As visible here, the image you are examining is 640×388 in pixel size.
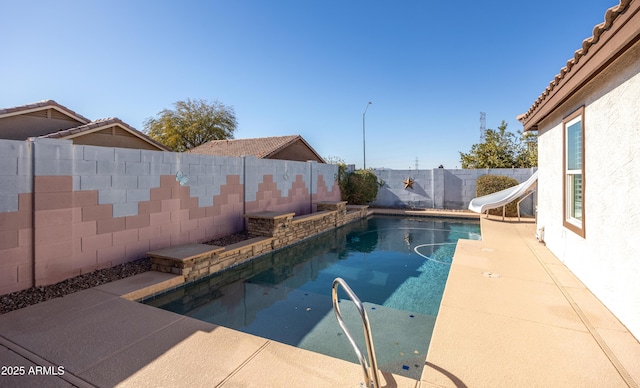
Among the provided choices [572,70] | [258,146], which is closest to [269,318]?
[572,70]

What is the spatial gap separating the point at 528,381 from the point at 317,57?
599 inches

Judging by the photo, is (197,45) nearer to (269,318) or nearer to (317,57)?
(317,57)

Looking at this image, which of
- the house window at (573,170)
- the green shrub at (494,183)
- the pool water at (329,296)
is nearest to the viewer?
the pool water at (329,296)

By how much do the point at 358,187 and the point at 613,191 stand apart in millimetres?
13831

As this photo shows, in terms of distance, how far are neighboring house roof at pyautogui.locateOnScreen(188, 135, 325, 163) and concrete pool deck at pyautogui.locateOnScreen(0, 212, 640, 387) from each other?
A: 13.4 m

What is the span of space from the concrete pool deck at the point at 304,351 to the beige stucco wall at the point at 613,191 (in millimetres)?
342

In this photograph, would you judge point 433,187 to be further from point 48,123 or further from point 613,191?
point 48,123

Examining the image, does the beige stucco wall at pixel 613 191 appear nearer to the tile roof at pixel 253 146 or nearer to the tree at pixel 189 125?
the tile roof at pixel 253 146

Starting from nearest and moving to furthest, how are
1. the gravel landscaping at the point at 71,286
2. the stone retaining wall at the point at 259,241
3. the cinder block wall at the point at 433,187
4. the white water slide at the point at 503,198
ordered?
the gravel landscaping at the point at 71,286
the stone retaining wall at the point at 259,241
the white water slide at the point at 503,198
the cinder block wall at the point at 433,187

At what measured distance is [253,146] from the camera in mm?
19703

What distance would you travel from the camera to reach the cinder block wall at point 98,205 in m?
4.70

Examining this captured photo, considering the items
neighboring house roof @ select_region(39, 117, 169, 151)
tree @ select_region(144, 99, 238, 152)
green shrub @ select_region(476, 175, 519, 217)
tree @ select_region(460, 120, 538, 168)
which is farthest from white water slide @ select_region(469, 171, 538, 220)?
tree @ select_region(144, 99, 238, 152)

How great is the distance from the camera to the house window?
503 cm

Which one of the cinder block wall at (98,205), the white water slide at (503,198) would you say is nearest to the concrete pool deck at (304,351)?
the cinder block wall at (98,205)
